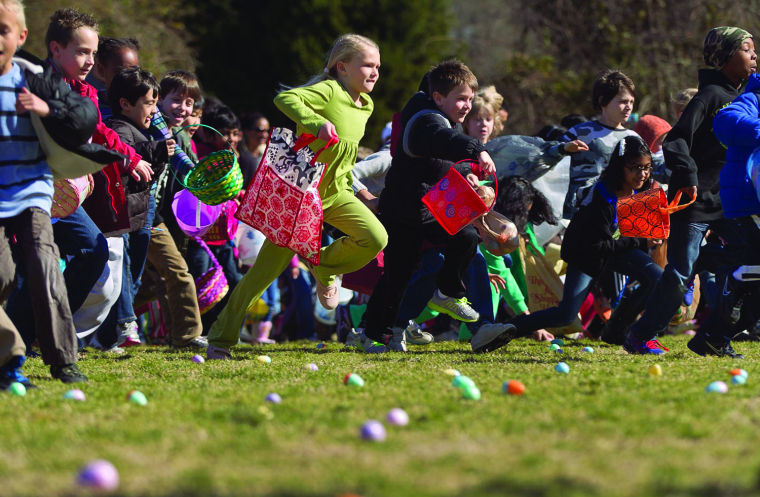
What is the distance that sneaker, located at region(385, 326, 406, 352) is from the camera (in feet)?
22.4

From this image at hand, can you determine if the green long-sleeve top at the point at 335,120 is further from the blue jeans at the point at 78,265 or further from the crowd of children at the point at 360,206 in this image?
the blue jeans at the point at 78,265

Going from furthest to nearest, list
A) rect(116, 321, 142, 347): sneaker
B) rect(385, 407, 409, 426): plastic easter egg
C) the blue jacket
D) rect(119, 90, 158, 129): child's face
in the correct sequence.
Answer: rect(116, 321, 142, 347): sneaker, rect(119, 90, 158, 129): child's face, the blue jacket, rect(385, 407, 409, 426): plastic easter egg

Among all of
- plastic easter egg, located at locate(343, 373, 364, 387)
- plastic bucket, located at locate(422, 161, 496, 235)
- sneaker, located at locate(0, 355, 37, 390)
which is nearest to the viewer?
sneaker, located at locate(0, 355, 37, 390)

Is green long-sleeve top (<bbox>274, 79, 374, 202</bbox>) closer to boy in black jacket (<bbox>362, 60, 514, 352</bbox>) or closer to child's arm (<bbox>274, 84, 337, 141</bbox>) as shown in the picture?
child's arm (<bbox>274, 84, 337, 141</bbox>)

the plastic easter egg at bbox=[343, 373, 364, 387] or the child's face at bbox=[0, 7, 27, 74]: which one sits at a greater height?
the child's face at bbox=[0, 7, 27, 74]

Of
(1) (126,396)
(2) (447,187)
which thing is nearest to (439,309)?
(2) (447,187)

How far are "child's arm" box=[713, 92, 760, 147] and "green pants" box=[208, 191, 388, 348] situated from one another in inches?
80.5

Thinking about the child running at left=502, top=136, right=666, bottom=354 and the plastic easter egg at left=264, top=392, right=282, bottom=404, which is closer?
the plastic easter egg at left=264, top=392, right=282, bottom=404

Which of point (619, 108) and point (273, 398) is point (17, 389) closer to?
point (273, 398)

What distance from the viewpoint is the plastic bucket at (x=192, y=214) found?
7.55m

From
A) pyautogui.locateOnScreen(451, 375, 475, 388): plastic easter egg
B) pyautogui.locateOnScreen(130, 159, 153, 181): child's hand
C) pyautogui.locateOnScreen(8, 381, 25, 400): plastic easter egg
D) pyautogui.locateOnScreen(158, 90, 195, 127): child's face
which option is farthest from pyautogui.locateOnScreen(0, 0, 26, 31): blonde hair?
pyautogui.locateOnScreen(158, 90, 195, 127): child's face

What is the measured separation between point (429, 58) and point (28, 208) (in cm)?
2030

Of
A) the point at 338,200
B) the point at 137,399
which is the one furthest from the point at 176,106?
the point at 137,399

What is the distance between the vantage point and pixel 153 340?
8.45 m
